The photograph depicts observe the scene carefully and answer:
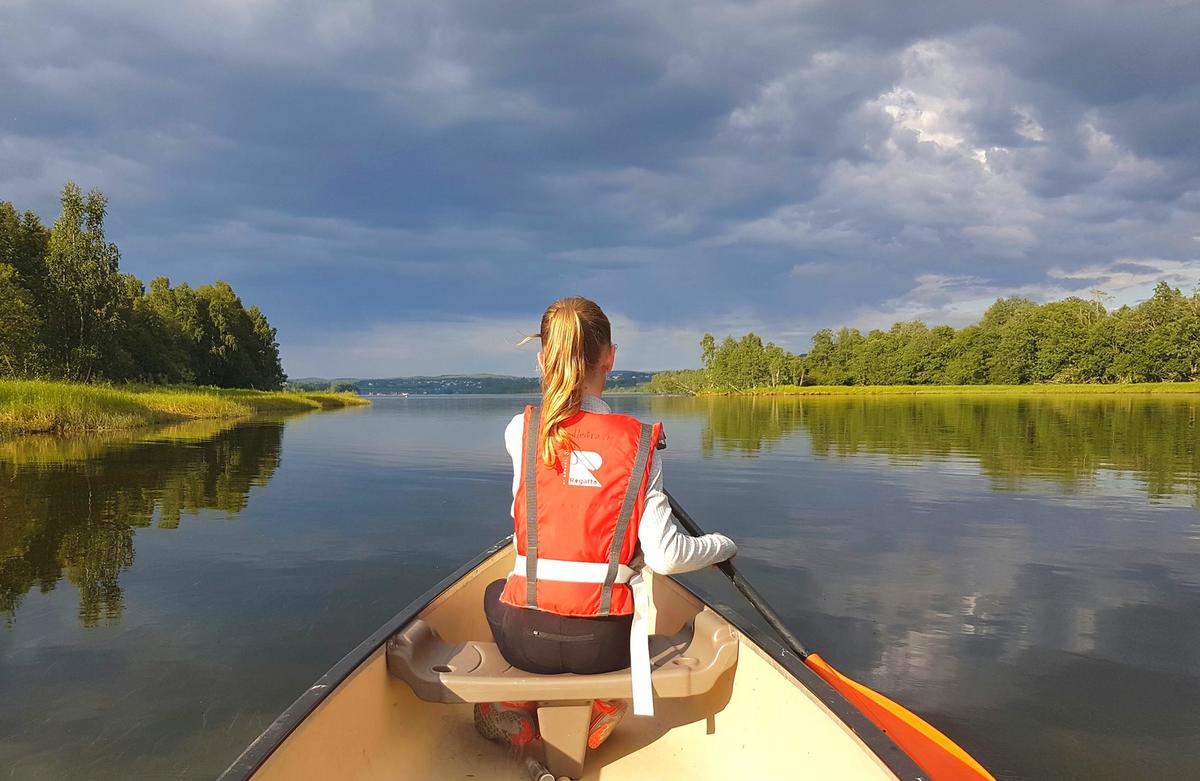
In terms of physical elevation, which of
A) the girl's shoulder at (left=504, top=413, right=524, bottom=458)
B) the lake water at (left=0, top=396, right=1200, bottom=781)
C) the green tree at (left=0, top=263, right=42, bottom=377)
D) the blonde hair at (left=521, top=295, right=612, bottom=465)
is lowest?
the lake water at (left=0, top=396, right=1200, bottom=781)

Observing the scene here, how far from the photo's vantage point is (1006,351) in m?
87.2

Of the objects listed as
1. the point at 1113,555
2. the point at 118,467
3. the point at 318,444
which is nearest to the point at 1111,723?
the point at 1113,555

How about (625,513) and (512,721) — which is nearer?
(625,513)

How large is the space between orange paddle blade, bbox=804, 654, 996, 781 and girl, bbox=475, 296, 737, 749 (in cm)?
111

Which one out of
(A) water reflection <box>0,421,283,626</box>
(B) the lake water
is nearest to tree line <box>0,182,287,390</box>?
(A) water reflection <box>0,421,283,626</box>

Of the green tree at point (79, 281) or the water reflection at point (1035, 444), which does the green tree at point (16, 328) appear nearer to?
the green tree at point (79, 281)

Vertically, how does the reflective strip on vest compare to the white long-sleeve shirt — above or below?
below

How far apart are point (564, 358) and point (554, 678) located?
136cm

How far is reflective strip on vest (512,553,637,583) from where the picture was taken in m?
2.68

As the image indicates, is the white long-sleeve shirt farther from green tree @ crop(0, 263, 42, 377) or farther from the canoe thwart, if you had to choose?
green tree @ crop(0, 263, 42, 377)

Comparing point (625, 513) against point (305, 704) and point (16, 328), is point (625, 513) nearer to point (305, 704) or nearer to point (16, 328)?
point (305, 704)

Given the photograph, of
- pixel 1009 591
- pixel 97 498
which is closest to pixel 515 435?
pixel 1009 591

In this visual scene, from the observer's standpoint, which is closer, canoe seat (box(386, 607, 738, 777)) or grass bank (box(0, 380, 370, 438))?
canoe seat (box(386, 607, 738, 777))

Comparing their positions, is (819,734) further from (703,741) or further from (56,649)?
(56,649)
